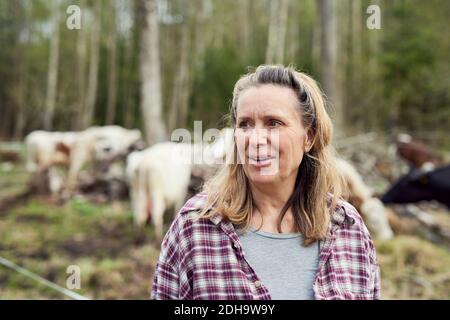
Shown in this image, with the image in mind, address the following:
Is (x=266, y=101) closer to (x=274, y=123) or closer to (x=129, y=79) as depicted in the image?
(x=274, y=123)

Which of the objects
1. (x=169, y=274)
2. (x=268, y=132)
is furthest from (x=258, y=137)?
(x=169, y=274)

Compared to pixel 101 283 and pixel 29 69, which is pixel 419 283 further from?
pixel 29 69

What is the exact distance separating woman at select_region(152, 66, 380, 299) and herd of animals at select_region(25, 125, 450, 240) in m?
1.11

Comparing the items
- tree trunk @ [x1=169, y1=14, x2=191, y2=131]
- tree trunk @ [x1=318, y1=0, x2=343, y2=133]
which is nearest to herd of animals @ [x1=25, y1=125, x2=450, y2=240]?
tree trunk @ [x1=318, y1=0, x2=343, y2=133]

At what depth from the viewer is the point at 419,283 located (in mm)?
4715

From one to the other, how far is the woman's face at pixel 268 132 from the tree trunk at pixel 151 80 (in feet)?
19.6

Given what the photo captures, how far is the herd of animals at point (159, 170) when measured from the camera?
5344mm

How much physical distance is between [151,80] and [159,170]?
2.01m

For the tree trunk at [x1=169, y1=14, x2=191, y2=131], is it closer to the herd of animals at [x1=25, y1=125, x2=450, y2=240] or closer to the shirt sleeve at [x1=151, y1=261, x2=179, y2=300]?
the herd of animals at [x1=25, y1=125, x2=450, y2=240]

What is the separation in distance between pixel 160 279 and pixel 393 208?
6288 mm

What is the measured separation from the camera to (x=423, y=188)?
16.8 feet

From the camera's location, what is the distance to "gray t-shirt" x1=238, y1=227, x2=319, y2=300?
1.36 metres
